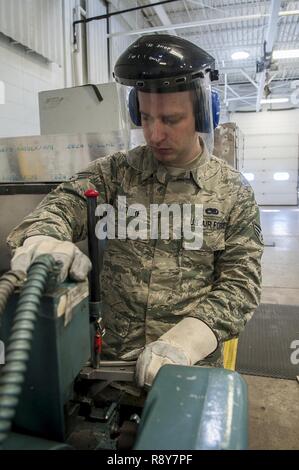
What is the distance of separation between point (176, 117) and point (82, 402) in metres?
0.87

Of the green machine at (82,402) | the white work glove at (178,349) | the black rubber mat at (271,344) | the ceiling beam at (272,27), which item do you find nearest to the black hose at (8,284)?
the green machine at (82,402)

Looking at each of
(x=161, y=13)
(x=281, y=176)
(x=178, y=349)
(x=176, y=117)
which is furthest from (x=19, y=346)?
(x=281, y=176)

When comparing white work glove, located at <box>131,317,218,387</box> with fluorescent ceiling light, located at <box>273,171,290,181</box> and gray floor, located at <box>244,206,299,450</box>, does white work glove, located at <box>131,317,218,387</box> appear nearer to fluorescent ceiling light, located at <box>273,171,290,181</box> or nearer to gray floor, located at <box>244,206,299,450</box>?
gray floor, located at <box>244,206,299,450</box>

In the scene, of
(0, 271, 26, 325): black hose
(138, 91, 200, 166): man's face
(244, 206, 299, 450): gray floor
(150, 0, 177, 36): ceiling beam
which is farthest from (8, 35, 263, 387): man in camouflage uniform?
(150, 0, 177, 36): ceiling beam

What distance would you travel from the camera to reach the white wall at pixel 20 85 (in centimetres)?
315

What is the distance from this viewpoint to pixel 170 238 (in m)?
1.26

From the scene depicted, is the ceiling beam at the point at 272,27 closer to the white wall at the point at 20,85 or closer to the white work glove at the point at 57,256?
the white wall at the point at 20,85

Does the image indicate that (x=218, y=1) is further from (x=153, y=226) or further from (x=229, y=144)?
(x=153, y=226)

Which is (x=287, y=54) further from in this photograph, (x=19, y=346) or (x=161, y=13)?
(x=19, y=346)

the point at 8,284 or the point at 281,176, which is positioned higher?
the point at 281,176

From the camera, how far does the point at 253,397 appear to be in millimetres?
2152

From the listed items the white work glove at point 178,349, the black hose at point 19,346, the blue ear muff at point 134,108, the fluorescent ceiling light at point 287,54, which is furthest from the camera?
the fluorescent ceiling light at point 287,54

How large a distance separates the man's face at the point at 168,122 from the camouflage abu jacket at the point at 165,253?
3.5 inches
